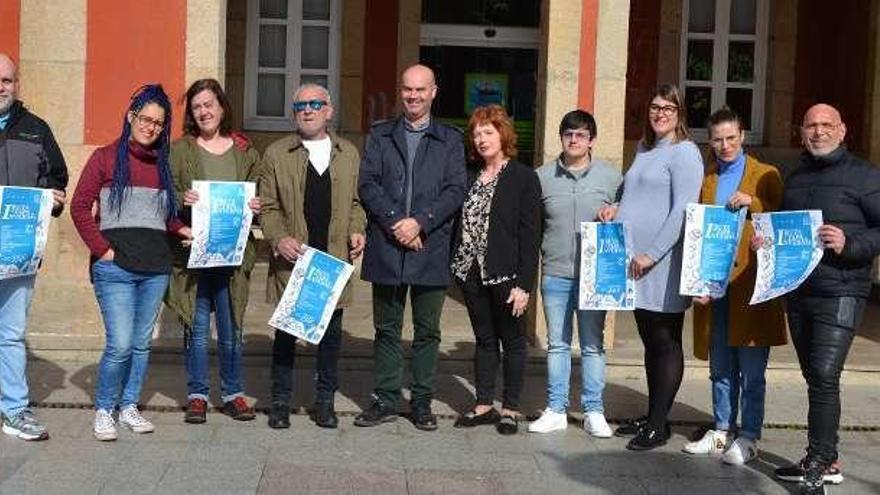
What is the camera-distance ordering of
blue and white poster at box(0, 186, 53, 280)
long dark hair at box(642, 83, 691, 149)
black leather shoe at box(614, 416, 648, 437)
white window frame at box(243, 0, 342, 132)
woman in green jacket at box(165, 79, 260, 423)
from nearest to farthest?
1. blue and white poster at box(0, 186, 53, 280)
2. long dark hair at box(642, 83, 691, 149)
3. woman in green jacket at box(165, 79, 260, 423)
4. black leather shoe at box(614, 416, 648, 437)
5. white window frame at box(243, 0, 342, 132)

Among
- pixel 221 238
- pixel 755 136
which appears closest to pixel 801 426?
pixel 221 238

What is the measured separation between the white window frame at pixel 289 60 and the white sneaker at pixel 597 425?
6.87 meters

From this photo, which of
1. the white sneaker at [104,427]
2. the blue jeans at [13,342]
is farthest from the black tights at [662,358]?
the blue jeans at [13,342]

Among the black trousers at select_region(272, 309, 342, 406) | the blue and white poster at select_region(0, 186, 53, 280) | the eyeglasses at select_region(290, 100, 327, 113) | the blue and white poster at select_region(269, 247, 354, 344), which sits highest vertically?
the eyeglasses at select_region(290, 100, 327, 113)

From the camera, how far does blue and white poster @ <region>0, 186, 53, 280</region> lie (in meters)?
6.94

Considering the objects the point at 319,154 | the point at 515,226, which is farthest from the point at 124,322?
the point at 515,226

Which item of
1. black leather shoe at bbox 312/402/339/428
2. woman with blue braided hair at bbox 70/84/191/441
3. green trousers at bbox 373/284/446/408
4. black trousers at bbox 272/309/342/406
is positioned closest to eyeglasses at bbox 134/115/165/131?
woman with blue braided hair at bbox 70/84/191/441

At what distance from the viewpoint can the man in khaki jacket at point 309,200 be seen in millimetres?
7539

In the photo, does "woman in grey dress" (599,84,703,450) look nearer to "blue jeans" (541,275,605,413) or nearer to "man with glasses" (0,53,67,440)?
"blue jeans" (541,275,605,413)

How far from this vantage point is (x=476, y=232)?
765cm

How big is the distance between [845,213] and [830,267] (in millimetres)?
276

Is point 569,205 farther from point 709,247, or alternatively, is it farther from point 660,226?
point 709,247

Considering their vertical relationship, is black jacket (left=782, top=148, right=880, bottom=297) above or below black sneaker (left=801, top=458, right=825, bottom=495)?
above

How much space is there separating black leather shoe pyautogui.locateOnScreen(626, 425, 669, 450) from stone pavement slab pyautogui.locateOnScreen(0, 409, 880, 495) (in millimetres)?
49
